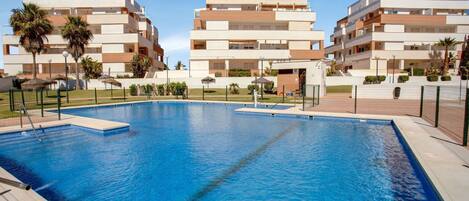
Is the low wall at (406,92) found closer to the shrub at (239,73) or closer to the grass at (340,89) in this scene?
the grass at (340,89)

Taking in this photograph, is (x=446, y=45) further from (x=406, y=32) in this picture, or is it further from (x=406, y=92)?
(x=406, y=92)

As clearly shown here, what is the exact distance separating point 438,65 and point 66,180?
61.0m

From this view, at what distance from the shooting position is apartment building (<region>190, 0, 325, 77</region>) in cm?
5066

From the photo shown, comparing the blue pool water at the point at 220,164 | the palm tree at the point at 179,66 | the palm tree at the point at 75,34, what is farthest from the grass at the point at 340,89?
the palm tree at the point at 179,66

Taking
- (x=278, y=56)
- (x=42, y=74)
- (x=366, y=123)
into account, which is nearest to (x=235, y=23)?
(x=278, y=56)

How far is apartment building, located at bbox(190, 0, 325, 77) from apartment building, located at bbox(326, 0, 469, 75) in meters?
10.4

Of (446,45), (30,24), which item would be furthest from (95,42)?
(446,45)

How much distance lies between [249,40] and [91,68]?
27.2 m

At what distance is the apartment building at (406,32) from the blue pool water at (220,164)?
4171 centimetres

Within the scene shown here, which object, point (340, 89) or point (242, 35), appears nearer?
point (340, 89)

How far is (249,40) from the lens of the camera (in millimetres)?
52219

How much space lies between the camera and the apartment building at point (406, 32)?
52625mm

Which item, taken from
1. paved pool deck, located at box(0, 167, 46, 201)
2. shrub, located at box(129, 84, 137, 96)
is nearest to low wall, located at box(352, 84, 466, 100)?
shrub, located at box(129, 84, 137, 96)

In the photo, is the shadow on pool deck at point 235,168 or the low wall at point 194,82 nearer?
the shadow on pool deck at point 235,168
